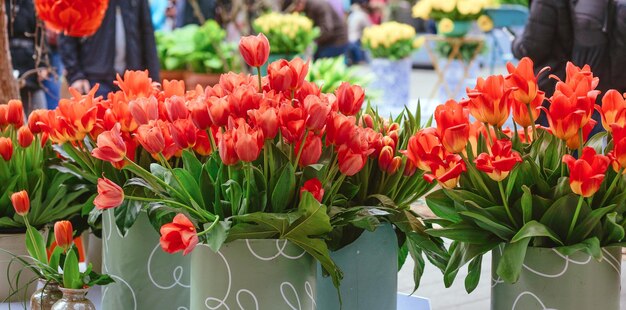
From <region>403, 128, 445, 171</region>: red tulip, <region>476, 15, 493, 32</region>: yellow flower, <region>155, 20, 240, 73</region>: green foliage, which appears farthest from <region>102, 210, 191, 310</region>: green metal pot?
<region>476, 15, 493, 32</region>: yellow flower

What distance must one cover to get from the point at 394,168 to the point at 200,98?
0.92 feet

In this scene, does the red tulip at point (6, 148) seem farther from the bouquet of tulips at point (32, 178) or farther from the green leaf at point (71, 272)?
the green leaf at point (71, 272)

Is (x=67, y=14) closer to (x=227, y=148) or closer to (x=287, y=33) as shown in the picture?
(x=227, y=148)

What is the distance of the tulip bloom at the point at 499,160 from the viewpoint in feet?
3.38

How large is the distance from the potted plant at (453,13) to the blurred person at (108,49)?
3.85m

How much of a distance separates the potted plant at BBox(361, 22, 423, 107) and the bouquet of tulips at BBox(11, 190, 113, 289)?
7117 millimetres

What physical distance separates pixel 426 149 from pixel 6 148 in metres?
0.66

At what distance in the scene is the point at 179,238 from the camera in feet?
3.28

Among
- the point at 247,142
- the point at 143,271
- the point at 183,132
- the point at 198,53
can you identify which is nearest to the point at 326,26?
the point at 198,53

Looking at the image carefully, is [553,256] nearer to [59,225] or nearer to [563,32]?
[59,225]

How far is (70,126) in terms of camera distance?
123 centimetres

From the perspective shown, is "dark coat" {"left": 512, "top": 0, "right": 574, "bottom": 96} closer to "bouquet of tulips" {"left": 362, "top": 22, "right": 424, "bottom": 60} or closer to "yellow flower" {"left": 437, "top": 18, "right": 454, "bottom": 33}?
"yellow flower" {"left": 437, "top": 18, "right": 454, "bottom": 33}

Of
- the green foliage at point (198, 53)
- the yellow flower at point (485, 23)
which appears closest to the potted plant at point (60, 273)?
the green foliage at point (198, 53)

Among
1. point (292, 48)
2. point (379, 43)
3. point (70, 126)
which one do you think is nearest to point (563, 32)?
point (70, 126)
